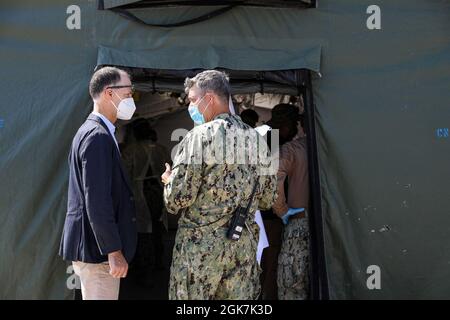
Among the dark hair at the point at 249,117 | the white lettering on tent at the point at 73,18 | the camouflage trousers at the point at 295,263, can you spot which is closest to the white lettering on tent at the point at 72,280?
the camouflage trousers at the point at 295,263

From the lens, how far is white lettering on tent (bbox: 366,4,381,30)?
15.6 feet

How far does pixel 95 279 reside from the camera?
3.57m

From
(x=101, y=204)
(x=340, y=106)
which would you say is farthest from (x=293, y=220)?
(x=101, y=204)

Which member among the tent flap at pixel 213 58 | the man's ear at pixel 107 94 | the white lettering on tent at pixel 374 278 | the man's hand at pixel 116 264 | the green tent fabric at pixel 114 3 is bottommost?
the white lettering on tent at pixel 374 278

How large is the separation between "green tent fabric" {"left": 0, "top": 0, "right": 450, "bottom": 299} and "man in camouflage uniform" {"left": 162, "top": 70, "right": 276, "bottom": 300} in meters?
1.32

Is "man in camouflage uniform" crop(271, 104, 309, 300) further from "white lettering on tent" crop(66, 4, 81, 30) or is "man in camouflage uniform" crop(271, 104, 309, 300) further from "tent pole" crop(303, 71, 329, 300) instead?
"white lettering on tent" crop(66, 4, 81, 30)

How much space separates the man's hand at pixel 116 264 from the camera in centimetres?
343

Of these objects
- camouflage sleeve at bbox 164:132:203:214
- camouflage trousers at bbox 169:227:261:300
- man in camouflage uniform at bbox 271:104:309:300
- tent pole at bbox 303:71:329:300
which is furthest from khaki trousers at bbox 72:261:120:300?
tent pole at bbox 303:71:329:300

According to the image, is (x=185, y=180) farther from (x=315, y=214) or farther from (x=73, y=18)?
(x=73, y=18)

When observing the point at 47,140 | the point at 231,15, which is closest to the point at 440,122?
the point at 231,15

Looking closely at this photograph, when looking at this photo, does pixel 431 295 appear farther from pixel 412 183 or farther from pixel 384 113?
pixel 384 113

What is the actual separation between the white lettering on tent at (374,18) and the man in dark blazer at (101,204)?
2.04 meters

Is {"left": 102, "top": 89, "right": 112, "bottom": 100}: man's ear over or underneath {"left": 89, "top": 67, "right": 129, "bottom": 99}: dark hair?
underneath

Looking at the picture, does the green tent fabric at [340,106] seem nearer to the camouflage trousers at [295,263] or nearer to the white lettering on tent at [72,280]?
the camouflage trousers at [295,263]
